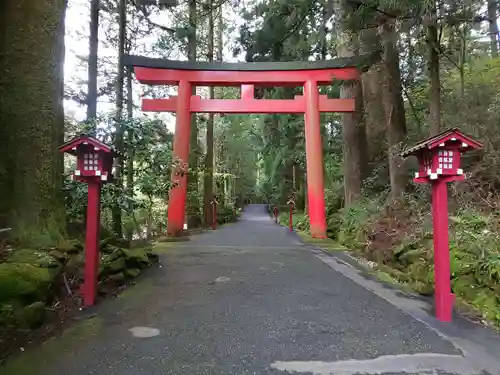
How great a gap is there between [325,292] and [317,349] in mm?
1923

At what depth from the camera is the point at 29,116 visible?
4.58m

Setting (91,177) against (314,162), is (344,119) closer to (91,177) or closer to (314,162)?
(314,162)

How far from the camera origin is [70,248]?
→ 481 centimetres

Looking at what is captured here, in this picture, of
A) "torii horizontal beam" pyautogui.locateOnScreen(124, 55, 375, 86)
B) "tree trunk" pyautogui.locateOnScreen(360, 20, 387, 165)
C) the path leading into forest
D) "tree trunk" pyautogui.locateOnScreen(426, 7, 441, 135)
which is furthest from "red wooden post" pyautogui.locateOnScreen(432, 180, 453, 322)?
"torii horizontal beam" pyautogui.locateOnScreen(124, 55, 375, 86)

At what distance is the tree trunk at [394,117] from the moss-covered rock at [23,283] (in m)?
6.18

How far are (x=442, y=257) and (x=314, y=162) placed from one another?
23.2 ft

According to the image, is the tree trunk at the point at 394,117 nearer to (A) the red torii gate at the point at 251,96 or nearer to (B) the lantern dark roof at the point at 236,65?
(B) the lantern dark roof at the point at 236,65

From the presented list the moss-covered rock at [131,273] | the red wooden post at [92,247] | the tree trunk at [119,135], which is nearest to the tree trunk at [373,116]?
the tree trunk at [119,135]

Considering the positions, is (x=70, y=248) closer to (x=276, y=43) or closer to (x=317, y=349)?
(x=317, y=349)

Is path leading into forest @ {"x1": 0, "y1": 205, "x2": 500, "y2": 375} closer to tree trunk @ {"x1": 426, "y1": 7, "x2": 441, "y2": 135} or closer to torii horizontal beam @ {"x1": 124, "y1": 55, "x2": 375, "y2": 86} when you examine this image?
tree trunk @ {"x1": 426, "y1": 7, "x2": 441, "y2": 135}

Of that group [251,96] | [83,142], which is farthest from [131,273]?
[251,96]

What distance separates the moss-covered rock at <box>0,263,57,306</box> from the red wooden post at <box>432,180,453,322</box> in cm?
392

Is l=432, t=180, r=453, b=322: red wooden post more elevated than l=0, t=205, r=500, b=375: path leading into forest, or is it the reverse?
l=432, t=180, r=453, b=322: red wooden post

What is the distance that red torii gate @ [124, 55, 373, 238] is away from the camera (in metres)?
10.7
